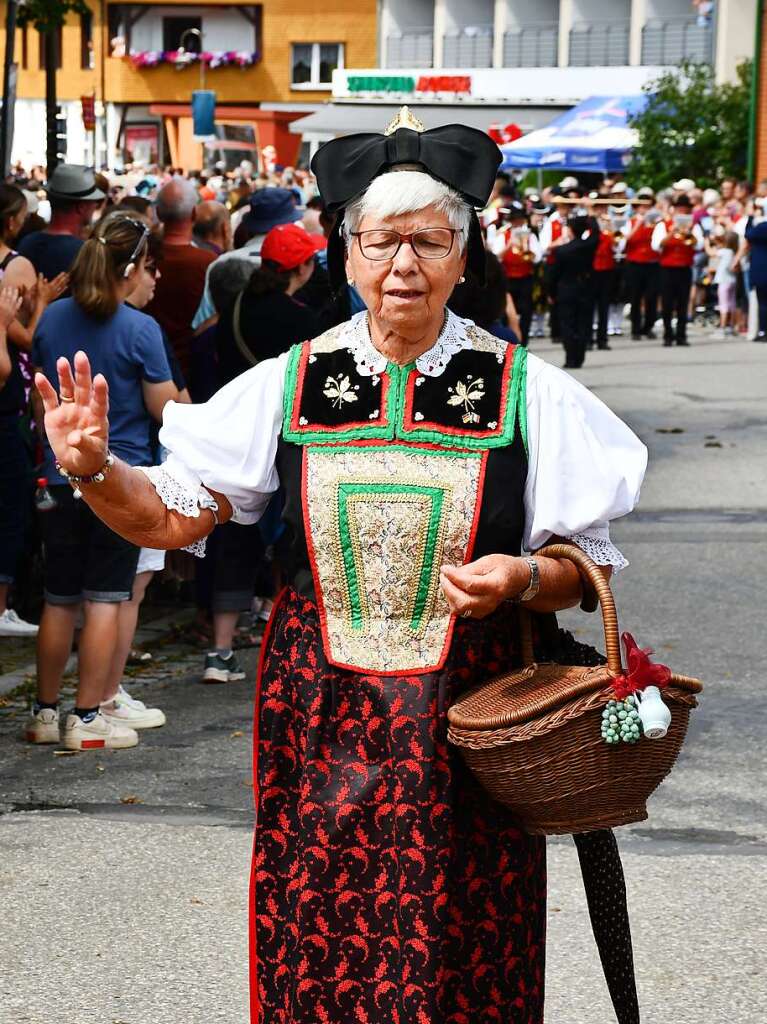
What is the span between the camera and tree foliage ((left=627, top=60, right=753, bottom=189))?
126ft

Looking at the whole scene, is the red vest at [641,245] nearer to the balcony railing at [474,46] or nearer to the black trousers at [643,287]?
the black trousers at [643,287]

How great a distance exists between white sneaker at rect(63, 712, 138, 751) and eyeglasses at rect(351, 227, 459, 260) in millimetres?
3933

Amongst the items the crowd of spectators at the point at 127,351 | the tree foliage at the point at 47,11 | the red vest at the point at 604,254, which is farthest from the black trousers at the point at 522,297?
the crowd of spectators at the point at 127,351

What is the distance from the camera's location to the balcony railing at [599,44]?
6375cm

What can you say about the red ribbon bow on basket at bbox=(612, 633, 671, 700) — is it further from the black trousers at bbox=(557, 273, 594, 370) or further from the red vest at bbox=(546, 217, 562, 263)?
the red vest at bbox=(546, 217, 562, 263)

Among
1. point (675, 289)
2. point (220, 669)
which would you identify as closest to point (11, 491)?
point (220, 669)

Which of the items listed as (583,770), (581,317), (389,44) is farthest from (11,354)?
(389,44)

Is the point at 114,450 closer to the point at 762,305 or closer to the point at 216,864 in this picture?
the point at 216,864

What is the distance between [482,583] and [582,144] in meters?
39.4

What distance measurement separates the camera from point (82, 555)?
6.66 meters

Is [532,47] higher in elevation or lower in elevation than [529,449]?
higher

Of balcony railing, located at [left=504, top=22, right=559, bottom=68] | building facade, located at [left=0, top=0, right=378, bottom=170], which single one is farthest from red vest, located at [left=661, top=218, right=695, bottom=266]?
building facade, located at [left=0, top=0, right=378, bottom=170]

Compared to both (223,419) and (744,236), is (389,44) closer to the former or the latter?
(744,236)

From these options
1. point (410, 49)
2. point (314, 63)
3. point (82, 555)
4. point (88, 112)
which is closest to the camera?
point (82, 555)
